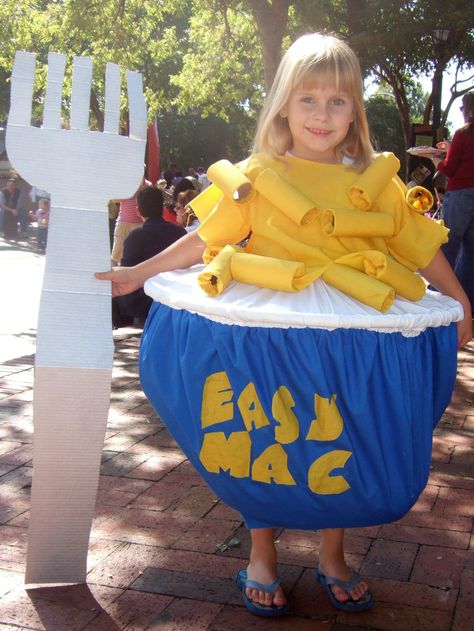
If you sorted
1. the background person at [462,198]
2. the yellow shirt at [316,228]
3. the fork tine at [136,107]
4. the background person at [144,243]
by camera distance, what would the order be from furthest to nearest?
the background person at [462,198] < the background person at [144,243] < the fork tine at [136,107] < the yellow shirt at [316,228]

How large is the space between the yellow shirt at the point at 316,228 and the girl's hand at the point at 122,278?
0.86 feet

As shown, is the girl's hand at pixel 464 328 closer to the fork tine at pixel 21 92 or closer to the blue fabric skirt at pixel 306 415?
the blue fabric skirt at pixel 306 415

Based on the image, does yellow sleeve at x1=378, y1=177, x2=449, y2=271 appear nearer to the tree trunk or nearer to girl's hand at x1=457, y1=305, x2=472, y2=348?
A: girl's hand at x1=457, y1=305, x2=472, y2=348

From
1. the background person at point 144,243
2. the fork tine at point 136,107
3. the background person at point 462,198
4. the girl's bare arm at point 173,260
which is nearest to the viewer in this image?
the fork tine at point 136,107

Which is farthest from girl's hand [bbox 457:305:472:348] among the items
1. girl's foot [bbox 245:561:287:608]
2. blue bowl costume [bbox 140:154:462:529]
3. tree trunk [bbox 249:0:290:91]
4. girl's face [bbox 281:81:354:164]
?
tree trunk [bbox 249:0:290:91]

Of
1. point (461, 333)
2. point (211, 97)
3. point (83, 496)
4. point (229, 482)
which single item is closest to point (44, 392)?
point (83, 496)

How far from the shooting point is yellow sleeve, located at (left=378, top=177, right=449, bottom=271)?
2775mm

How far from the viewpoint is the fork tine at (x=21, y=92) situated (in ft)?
9.04

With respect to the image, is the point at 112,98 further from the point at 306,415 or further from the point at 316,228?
the point at 306,415

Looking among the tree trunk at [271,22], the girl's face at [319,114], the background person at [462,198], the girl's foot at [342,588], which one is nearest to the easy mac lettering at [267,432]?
the girl's foot at [342,588]

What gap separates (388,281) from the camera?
2570mm

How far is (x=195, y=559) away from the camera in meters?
3.21

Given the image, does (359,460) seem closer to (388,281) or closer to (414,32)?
(388,281)

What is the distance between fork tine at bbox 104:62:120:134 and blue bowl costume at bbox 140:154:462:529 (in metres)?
0.46
